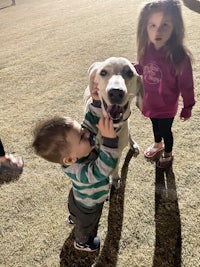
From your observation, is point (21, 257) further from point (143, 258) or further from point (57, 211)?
point (143, 258)

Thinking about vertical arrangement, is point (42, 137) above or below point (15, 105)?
above

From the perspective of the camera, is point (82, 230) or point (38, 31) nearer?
point (82, 230)

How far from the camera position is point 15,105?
409 centimetres

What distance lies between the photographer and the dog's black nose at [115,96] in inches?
71.6

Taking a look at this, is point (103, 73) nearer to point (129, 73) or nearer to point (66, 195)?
point (129, 73)

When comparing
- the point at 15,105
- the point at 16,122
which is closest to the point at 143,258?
the point at 16,122

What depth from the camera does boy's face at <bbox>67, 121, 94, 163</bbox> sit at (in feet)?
5.64

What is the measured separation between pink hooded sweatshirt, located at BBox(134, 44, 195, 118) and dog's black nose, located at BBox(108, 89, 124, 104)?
22.5 inches

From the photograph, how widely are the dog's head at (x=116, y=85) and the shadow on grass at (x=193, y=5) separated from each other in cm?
522

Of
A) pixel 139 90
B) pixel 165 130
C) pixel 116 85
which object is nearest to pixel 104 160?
pixel 116 85

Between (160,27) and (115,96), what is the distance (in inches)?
27.0

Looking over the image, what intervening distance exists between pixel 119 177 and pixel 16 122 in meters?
1.65

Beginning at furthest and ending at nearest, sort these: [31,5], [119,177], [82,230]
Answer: [31,5], [119,177], [82,230]

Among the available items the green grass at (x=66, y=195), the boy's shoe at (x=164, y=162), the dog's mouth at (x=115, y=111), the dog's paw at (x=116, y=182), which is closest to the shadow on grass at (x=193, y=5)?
the green grass at (x=66, y=195)
